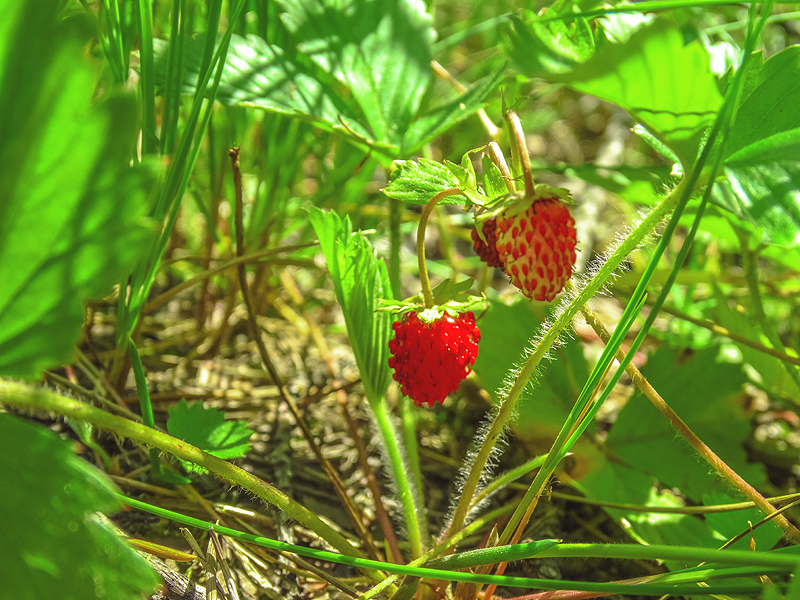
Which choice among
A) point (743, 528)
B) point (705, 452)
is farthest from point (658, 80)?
point (743, 528)

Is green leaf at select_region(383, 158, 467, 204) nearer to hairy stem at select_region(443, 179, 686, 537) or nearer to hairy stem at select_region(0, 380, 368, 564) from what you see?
hairy stem at select_region(443, 179, 686, 537)

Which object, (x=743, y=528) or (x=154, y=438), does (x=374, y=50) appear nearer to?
(x=154, y=438)

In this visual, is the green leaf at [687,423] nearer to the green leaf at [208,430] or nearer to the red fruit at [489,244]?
the red fruit at [489,244]

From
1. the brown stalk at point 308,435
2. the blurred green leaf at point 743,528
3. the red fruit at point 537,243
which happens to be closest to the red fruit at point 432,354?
the red fruit at point 537,243

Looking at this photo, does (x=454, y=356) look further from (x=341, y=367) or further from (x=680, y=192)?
(x=341, y=367)

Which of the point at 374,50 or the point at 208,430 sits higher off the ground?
the point at 374,50

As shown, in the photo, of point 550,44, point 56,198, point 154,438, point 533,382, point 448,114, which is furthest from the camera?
point 533,382

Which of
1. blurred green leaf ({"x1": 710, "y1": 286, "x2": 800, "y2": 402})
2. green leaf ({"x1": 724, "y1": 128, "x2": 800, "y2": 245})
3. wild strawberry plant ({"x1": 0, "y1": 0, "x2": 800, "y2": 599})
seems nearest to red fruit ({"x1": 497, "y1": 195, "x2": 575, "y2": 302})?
wild strawberry plant ({"x1": 0, "y1": 0, "x2": 800, "y2": 599})
